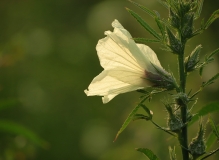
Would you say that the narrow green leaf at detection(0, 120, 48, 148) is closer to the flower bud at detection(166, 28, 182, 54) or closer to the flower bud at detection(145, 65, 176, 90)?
the flower bud at detection(145, 65, 176, 90)

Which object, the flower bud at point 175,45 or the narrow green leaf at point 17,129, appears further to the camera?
the narrow green leaf at point 17,129

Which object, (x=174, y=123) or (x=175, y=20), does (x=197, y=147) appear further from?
(x=175, y=20)

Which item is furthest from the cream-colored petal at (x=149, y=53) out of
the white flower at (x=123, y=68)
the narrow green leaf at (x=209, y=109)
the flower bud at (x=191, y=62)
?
the narrow green leaf at (x=209, y=109)

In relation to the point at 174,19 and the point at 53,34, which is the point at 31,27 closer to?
the point at 53,34

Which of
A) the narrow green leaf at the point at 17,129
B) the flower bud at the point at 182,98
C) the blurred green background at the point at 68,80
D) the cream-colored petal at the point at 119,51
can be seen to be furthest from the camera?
the blurred green background at the point at 68,80

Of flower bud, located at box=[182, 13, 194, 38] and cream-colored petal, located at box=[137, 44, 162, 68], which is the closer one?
flower bud, located at box=[182, 13, 194, 38]

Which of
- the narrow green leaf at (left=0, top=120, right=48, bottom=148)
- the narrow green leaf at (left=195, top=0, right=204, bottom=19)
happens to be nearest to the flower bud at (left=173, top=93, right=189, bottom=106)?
the narrow green leaf at (left=195, top=0, right=204, bottom=19)

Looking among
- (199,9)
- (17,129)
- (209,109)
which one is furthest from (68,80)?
(199,9)

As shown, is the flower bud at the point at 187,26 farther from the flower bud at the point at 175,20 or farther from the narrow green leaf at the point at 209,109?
the narrow green leaf at the point at 209,109
